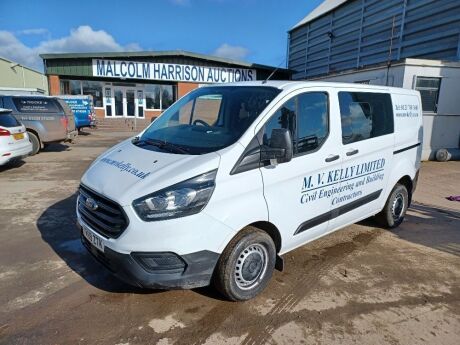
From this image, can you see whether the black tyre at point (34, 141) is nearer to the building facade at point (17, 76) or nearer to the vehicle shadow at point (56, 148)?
the vehicle shadow at point (56, 148)

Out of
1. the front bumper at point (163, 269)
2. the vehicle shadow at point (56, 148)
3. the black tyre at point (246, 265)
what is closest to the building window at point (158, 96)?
the vehicle shadow at point (56, 148)

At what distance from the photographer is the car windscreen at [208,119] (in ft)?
10.5

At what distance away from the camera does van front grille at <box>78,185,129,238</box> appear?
2.76 m

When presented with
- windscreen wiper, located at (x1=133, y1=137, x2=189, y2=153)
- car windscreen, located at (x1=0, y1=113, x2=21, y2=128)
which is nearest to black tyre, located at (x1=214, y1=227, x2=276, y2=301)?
windscreen wiper, located at (x1=133, y1=137, x2=189, y2=153)

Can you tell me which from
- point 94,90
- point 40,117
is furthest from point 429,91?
point 94,90

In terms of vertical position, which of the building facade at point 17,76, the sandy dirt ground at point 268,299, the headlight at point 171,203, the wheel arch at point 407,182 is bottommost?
the sandy dirt ground at point 268,299

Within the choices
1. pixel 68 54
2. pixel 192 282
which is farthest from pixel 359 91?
pixel 68 54

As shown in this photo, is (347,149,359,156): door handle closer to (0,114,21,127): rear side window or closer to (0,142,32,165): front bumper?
(0,142,32,165): front bumper

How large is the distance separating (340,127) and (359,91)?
2.47 ft

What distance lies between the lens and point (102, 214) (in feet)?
9.62

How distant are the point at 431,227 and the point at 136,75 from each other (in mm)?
21775

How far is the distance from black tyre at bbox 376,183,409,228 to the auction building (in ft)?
59.5

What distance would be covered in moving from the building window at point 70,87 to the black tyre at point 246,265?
78.7 feet

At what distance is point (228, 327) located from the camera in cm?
285
